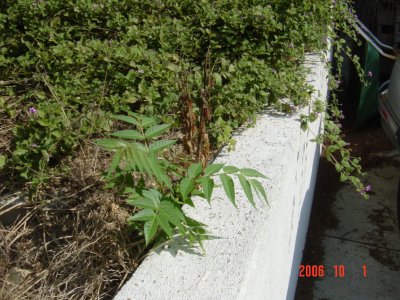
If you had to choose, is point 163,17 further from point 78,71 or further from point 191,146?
point 191,146

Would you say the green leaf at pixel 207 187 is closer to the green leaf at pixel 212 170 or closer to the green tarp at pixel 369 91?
the green leaf at pixel 212 170

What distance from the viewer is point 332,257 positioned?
3.61 metres

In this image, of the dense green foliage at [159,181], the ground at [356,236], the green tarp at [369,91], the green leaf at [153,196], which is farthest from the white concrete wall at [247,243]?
the green tarp at [369,91]

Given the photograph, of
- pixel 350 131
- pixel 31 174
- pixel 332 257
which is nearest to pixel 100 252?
pixel 31 174

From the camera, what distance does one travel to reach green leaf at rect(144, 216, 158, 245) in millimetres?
1503

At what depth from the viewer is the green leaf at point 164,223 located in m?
1.52

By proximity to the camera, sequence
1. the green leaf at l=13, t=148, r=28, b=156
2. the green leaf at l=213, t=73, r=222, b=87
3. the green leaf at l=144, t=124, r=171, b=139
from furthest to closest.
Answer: the green leaf at l=213, t=73, r=222, b=87, the green leaf at l=13, t=148, r=28, b=156, the green leaf at l=144, t=124, r=171, b=139

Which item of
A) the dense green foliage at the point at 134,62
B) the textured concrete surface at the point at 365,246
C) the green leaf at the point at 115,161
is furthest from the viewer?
the textured concrete surface at the point at 365,246

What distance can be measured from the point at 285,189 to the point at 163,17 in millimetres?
1450

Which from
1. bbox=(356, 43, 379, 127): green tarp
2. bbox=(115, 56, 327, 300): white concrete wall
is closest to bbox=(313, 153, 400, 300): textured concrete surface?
bbox=(115, 56, 327, 300): white concrete wall

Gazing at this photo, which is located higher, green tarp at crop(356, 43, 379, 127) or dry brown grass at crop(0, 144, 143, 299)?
dry brown grass at crop(0, 144, 143, 299)
